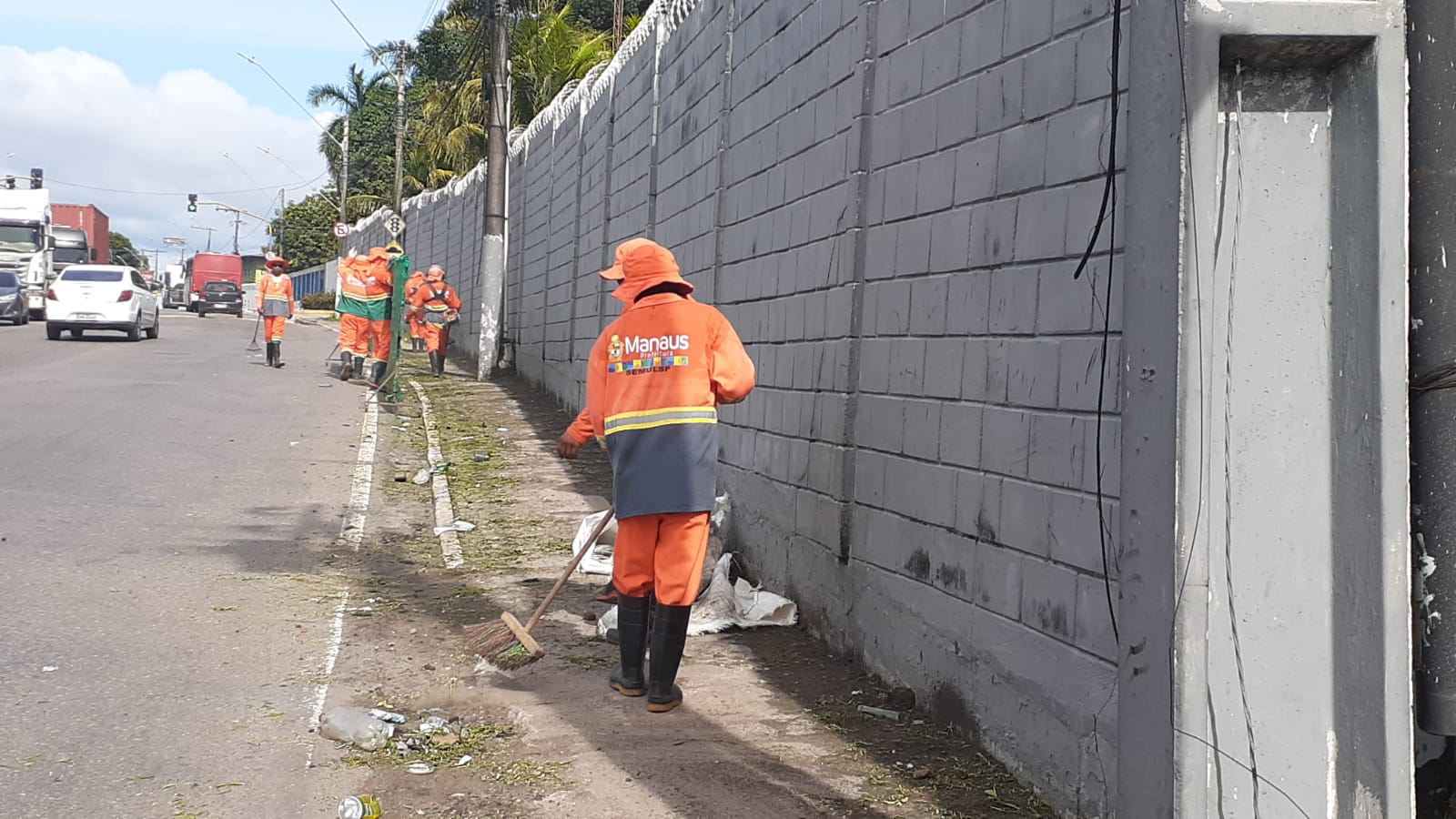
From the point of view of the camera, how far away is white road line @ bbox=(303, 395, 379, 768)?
201 inches

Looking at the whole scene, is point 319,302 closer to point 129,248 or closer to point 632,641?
point 632,641

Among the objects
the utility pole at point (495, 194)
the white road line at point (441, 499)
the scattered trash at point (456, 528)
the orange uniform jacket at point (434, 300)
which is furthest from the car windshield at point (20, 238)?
the scattered trash at point (456, 528)

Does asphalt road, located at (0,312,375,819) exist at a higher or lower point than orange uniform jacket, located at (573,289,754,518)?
lower

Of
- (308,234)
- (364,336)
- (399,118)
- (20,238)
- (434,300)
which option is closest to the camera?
(364,336)

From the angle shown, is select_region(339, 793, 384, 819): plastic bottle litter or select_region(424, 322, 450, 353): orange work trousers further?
select_region(424, 322, 450, 353): orange work trousers

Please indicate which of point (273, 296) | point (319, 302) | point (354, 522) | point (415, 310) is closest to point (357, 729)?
point (354, 522)

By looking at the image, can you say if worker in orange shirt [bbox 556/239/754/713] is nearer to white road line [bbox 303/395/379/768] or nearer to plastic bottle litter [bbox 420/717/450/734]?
plastic bottle litter [bbox 420/717/450/734]

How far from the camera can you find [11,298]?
1158 inches

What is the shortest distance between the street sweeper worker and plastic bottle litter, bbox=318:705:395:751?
11612 mm

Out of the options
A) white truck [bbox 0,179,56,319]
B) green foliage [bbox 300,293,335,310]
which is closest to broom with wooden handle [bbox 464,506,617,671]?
white truck [bbox 0,179,56,319]

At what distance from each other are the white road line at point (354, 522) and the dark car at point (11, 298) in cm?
1847

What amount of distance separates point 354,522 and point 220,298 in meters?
39.6

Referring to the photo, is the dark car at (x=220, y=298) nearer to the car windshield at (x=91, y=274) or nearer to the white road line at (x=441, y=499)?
the car windshield at (x=91, y=274)

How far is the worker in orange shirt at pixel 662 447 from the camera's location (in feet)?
16.7
